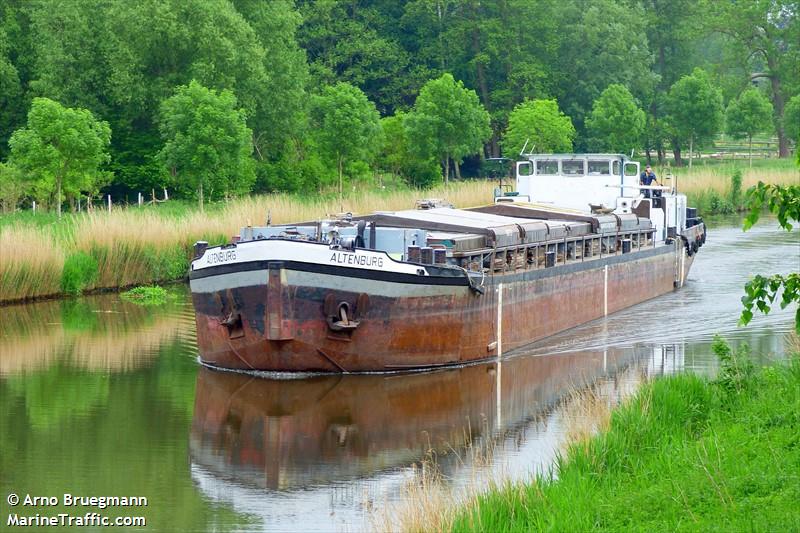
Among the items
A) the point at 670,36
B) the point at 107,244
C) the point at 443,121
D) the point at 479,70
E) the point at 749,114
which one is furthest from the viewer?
the point at 670,36

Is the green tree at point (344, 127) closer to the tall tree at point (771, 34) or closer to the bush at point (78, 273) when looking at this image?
the bush at point (78, 273)

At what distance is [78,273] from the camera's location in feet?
98.6

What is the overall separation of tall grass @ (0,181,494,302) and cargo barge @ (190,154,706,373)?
18.5 ft

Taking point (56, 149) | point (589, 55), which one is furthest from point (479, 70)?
point (56, 149)

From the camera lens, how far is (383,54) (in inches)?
3076

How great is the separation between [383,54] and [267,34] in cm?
1807

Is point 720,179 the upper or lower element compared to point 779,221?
lower

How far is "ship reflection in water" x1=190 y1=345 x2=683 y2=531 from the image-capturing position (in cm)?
1509

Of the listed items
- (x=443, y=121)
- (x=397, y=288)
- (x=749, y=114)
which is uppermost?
(x=443, y=121)

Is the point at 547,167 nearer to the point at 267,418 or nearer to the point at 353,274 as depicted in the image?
the point at 353,274

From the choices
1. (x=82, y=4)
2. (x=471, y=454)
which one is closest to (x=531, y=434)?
(x=471, y=454)

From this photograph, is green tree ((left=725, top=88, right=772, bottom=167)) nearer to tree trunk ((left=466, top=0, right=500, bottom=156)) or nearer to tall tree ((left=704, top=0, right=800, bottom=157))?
tall tree ((left=704, top=0, right=800, bottom=157))

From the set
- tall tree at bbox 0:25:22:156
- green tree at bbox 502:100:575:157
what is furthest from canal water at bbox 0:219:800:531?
green tree at bbox 502:100:575:157

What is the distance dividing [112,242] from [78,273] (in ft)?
4.98
